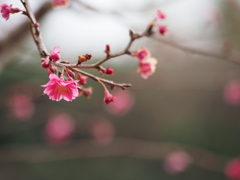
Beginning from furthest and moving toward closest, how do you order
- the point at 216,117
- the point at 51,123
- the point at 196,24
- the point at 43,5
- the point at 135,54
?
1. the point at 216,117
2. the point at 51,123
3. the point at 196,24
4. the point at 43,5
5. the point at 135,54

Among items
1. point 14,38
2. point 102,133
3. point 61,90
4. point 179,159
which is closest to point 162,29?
point 61,90

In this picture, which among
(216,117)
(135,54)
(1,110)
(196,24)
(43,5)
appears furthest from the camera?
(216,117)

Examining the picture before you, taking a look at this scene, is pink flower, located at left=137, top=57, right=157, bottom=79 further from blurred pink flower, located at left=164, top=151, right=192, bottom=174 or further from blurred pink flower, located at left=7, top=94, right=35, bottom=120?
blurred pink flower, located at left=164, top=151, right=192, bottom=174

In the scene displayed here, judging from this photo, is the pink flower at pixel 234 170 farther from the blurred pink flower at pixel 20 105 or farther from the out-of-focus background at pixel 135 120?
the blurred pink flower at pixel 20 105

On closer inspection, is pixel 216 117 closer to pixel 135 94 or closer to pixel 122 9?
pixel 135 94

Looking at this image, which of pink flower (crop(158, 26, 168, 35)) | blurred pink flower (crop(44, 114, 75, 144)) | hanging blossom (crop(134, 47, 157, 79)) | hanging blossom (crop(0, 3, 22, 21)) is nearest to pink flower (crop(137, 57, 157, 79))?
hanging blossom (crop(134, 47, 157, 79))

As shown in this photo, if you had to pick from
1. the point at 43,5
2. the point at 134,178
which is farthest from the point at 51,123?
the point at 134,178

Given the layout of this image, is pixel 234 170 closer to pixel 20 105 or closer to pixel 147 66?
pixel 147 66
